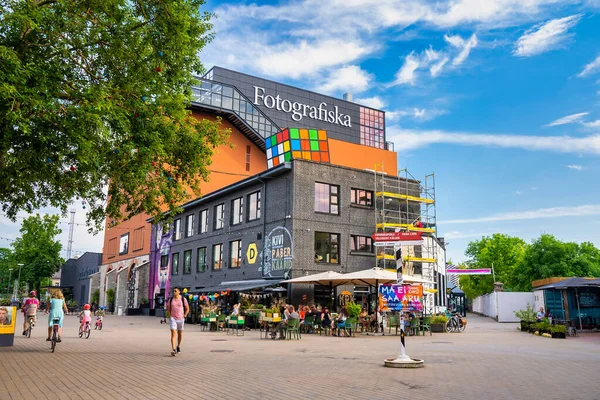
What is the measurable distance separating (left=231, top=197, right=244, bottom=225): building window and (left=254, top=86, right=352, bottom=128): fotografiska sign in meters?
26.2

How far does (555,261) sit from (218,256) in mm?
41713

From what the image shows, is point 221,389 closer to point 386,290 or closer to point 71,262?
point 386,290

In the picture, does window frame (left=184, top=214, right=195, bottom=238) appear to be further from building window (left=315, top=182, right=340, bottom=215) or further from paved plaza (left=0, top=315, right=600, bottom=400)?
paved plaza (left=0, top=315, right=600, bottom=400)

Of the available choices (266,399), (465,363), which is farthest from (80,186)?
(465,363)

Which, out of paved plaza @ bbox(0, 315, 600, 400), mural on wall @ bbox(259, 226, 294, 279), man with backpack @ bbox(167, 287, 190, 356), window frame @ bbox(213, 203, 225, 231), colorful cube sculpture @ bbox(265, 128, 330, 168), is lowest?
paved plaza @ bbox(0, 315, 600, 400)

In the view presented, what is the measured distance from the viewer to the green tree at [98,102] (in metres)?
10.3

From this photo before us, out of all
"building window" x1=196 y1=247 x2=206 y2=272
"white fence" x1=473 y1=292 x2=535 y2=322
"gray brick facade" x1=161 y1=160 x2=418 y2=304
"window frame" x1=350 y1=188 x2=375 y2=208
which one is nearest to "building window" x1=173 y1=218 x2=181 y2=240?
"building window" x1=196 y1=247 x2=206 y2=272

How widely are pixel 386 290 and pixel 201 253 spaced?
19561 mm

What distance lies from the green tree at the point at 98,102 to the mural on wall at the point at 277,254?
13883 mm

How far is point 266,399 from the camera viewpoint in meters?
7.91

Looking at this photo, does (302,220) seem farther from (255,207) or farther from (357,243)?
(255,207)

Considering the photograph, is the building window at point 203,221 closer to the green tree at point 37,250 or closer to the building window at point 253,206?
the building window at point 253,206

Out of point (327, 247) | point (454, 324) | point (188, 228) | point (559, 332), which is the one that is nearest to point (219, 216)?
point (188, 228)

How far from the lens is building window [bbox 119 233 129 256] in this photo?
182ft
